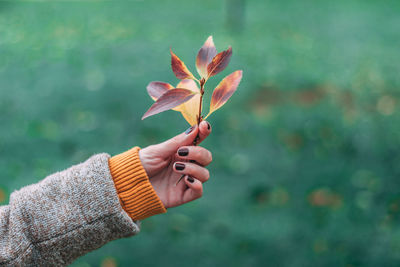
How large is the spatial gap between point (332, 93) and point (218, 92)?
11.2ft

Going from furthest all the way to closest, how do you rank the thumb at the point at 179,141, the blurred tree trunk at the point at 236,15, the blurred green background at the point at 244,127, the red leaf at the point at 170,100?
1. the blurred tree trunk at the point at 236,15
2. the blurred green background at the point at 244,127
3. the thumb at the point at 179,141
4. the red leaf at the point at 170,100

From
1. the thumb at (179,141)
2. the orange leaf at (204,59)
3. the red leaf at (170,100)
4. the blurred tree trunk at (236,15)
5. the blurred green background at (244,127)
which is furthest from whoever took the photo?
the blurred tree trunk at (236,15)

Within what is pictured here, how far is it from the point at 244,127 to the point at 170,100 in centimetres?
276

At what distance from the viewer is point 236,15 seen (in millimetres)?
6086

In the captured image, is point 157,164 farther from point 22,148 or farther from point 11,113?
point 11,113

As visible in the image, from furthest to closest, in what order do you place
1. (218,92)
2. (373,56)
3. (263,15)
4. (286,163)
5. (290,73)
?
(263,15) < (373,56) < (290,73) < (286,163) < (218,92)

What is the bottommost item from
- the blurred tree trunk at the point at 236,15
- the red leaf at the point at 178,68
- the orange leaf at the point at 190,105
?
the orange leaf at the point at 190,105

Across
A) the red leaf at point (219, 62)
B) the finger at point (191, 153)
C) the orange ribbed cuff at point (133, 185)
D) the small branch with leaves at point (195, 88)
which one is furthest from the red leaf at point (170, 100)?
the orange ribbed cuff at point (133, 185)

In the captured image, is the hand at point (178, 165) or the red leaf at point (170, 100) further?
the hand at point (178, 165)

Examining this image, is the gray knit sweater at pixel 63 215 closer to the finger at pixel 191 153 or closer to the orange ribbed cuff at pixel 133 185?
the orange ribbed cuff at pixel 133 185

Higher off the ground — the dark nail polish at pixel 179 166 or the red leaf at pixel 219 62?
the red leaf at pixel 219 62

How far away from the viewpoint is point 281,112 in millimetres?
4105

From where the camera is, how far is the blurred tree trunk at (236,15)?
5875 mm

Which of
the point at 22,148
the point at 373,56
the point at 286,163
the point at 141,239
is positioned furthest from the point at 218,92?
the point at 373,56
